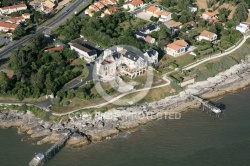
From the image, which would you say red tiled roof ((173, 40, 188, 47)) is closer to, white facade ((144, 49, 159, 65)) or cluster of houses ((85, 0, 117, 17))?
white facade ((144, 49, 159, 65))

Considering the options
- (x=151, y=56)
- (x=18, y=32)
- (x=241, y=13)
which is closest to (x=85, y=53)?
(x=151, y=56)

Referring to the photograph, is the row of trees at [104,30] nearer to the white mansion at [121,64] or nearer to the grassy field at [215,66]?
the white mansion at [121,64]

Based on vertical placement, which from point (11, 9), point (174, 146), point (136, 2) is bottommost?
point (174, 146)

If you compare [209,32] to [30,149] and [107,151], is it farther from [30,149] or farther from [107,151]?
[30,149]

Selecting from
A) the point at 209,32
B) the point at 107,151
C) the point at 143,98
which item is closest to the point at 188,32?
the point at 209,32

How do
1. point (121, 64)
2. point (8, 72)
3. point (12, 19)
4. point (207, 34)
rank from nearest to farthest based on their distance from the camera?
1. point (8, 72)
2. point (121, 64)
3. point (207, 34)
4. point (12, 19)

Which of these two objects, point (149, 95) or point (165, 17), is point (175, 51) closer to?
point (149, 95)

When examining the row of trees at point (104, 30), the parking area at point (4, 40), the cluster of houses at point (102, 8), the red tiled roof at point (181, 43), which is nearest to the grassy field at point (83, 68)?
the row of trees at point (104, 30)
